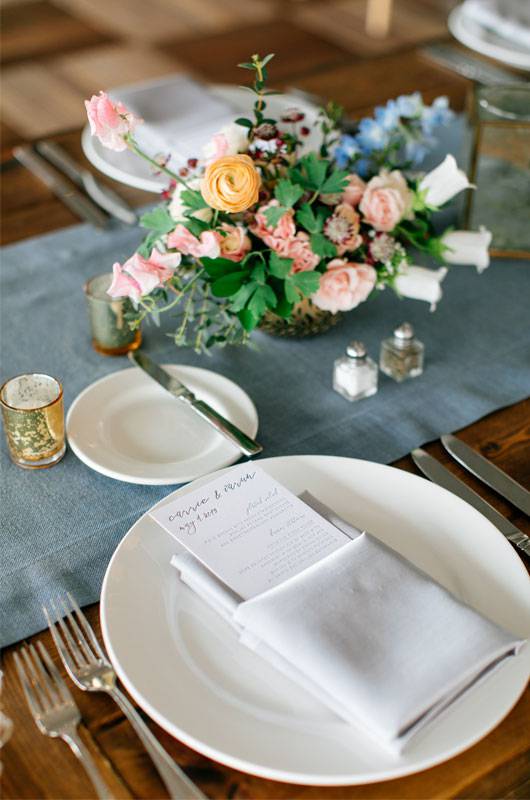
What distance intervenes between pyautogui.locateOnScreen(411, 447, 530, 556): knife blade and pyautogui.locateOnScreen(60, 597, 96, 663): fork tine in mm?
381

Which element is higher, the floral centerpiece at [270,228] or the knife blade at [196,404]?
the floral centerpiece at [270,228]

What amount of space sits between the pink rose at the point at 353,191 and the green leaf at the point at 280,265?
12 cm

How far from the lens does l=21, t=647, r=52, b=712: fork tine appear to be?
0.74 metres

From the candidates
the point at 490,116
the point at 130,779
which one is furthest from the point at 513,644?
the point at 490,116

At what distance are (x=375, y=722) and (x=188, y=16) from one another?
9.36 feet

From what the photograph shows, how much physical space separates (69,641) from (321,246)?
49 centimetres

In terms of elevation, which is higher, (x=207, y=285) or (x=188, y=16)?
(x=207, y=285)

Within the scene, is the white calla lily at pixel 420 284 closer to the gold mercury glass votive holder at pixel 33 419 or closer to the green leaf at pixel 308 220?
the green leaf at pixel 308 220

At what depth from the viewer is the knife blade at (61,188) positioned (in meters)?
1.43

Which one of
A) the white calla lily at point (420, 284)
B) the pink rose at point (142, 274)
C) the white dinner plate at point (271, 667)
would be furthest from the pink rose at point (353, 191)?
the white dinner plate at point (271, 667)

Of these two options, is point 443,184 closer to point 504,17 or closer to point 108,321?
point 108,321

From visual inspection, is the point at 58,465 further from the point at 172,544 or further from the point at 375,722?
the point at 375,722

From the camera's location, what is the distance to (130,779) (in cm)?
70

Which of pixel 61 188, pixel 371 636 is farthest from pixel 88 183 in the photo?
pixel 371 636
